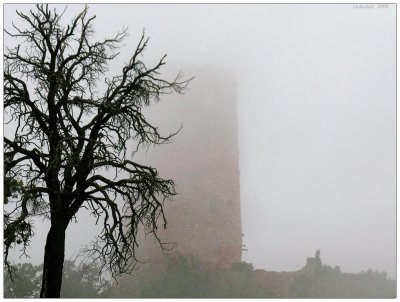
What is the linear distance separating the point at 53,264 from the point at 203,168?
17.8 meters

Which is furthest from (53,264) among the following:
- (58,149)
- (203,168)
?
(203,168)

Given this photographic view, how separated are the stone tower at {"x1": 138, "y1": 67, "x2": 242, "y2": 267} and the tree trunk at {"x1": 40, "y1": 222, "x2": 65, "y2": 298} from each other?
15.0 m

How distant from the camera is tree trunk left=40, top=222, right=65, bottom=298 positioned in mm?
7355

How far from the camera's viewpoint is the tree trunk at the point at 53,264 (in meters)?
7.36

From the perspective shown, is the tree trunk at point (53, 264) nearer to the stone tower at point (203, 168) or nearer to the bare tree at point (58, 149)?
the bare tree at point (58, 149)

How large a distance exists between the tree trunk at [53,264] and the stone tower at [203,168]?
1504cm

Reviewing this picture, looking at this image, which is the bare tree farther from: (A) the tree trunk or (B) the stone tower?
(B) the stone tower

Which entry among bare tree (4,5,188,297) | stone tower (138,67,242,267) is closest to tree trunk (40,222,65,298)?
bare tree (4,5,188,297)

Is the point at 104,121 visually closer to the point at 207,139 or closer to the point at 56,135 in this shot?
the point at 56,135

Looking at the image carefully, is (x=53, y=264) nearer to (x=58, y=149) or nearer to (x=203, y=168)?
(x=58, y=149)

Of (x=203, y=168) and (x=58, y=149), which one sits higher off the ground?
(x=203, y=168)

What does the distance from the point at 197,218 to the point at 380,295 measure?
30.8 ft

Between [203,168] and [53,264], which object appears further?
[203,168]

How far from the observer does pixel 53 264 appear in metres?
7.41
